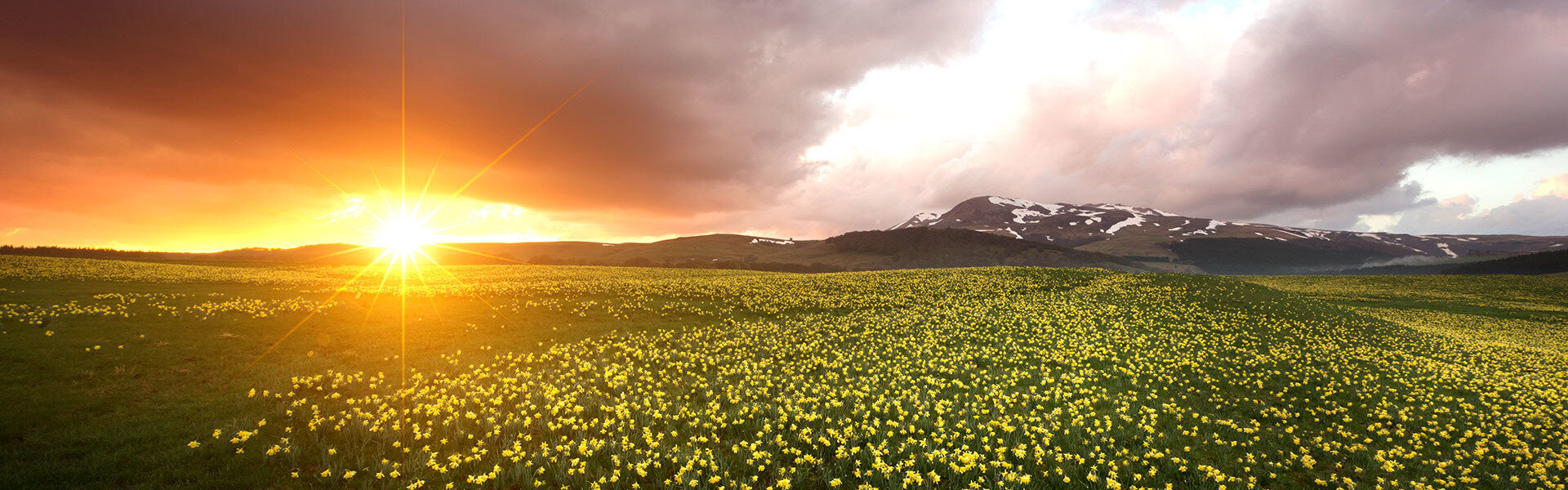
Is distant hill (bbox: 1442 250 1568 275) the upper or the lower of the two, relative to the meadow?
lower

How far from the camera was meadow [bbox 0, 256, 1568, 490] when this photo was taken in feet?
35.9

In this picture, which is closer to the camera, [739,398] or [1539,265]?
[739,398]

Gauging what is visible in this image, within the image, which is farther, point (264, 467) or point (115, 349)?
point (115, 349)

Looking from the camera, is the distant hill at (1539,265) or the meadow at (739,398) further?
the distant hill at (1539,265)

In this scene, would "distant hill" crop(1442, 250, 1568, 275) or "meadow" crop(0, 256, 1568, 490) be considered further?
"distant hill" crop(1442, 250, 1568, 275)

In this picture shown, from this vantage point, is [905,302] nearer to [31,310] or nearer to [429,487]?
[429,487]

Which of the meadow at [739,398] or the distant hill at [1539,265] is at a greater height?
the meadow at [739,398]

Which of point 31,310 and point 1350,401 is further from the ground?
point 31,310

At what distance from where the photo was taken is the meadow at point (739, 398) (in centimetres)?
1093

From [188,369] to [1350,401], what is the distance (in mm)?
39479

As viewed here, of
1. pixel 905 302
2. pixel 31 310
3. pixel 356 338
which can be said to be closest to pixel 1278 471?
pixel 905 302

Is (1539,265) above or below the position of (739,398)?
below

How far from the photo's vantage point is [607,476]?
10500mm

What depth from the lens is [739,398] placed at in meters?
15.4
